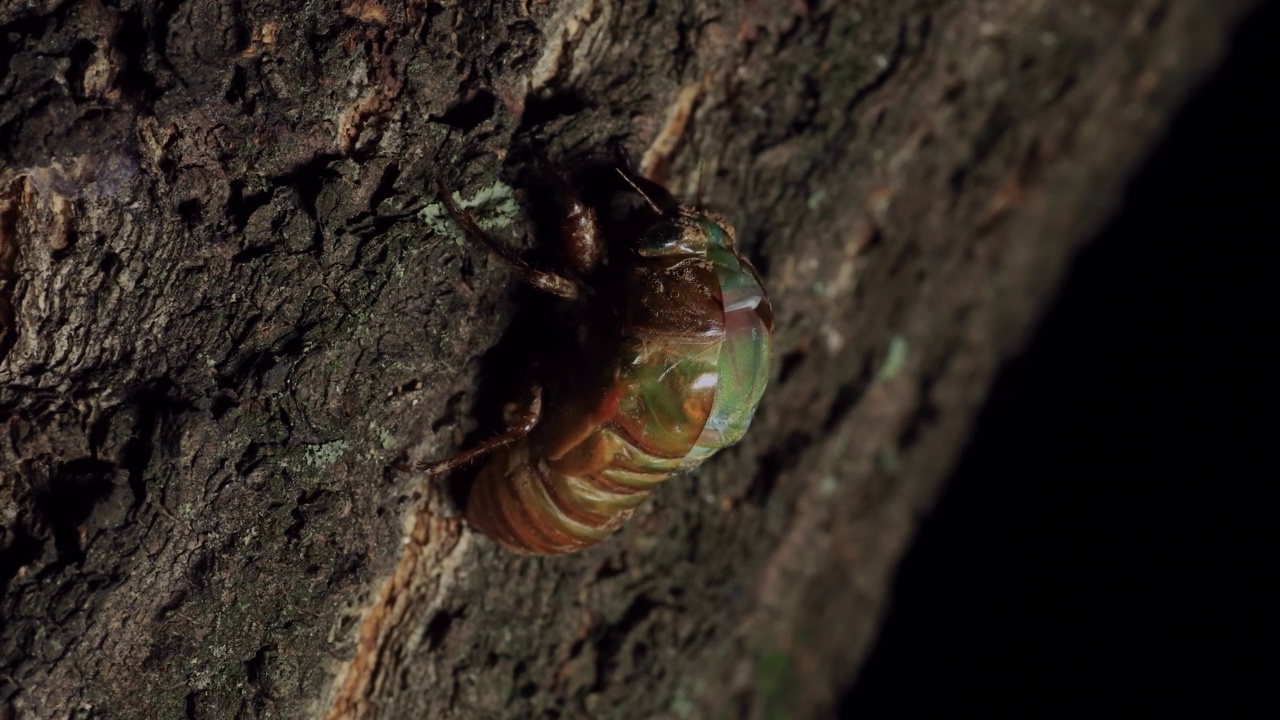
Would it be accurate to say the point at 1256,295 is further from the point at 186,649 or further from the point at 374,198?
the point at 186,649

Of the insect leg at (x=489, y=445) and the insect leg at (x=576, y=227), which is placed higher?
the insect leg at (x=576, y=227)

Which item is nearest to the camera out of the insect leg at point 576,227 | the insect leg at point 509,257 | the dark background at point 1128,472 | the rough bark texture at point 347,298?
the rough bark texture at point 347,298

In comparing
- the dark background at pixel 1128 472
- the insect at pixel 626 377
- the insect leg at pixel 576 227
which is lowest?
the dark background at pixel 1128 472

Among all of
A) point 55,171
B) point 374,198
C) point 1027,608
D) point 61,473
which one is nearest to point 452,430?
point 374,198

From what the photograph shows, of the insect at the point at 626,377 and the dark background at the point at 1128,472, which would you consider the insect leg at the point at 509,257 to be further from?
the dark background at the point at 1128,472

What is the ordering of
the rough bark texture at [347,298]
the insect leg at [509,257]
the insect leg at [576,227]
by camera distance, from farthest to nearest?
the insect leg at [576,227], the insect leg at [509,257], the rough bark texture at [347,298]

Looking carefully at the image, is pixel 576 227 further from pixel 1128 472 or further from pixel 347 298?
pixel 1128 472

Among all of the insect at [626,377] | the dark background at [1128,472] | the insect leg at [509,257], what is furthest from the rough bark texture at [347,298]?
the dark background at [1128,472]

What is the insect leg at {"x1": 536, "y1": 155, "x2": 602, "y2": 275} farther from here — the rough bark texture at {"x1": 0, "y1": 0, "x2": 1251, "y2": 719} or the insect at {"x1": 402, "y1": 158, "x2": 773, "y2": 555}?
the rough bark texture at {"x1": 0, "y1": 0, "x2": 1251, "y2": 719}
